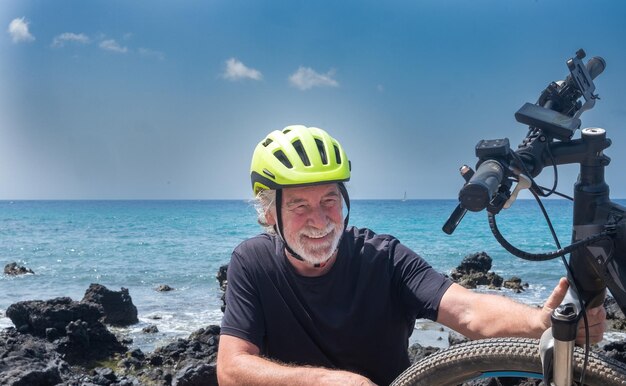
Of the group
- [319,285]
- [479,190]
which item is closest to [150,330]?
[319,285]

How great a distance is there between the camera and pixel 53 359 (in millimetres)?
9688

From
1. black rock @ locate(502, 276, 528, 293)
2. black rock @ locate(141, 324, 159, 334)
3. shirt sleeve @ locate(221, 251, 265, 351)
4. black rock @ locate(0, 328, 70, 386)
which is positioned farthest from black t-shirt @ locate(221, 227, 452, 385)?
black rock @ locate(502, 276, 528, 293)

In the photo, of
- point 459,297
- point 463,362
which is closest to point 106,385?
point 459,297

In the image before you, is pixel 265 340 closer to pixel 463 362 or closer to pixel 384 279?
pixel 384 279

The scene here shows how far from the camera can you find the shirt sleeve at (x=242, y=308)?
3439mm

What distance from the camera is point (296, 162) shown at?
3.47 meters

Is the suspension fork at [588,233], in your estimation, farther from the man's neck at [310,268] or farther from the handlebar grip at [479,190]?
the man's neck at [310,268]

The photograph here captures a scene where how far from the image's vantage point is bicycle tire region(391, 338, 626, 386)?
6.70ft

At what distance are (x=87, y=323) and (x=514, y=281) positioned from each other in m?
14.3

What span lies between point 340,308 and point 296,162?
841mm

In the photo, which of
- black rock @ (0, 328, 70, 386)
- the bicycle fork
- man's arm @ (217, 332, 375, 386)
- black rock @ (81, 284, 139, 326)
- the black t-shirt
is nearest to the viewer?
the bicycle fork

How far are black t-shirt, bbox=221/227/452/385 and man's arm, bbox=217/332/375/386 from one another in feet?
0.30

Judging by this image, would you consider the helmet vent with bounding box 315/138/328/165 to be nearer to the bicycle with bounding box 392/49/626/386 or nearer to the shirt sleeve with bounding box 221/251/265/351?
the shirt sleeve with bounding box 221/251/265/351

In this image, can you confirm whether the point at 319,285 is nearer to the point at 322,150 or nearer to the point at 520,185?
the point at 322,150
